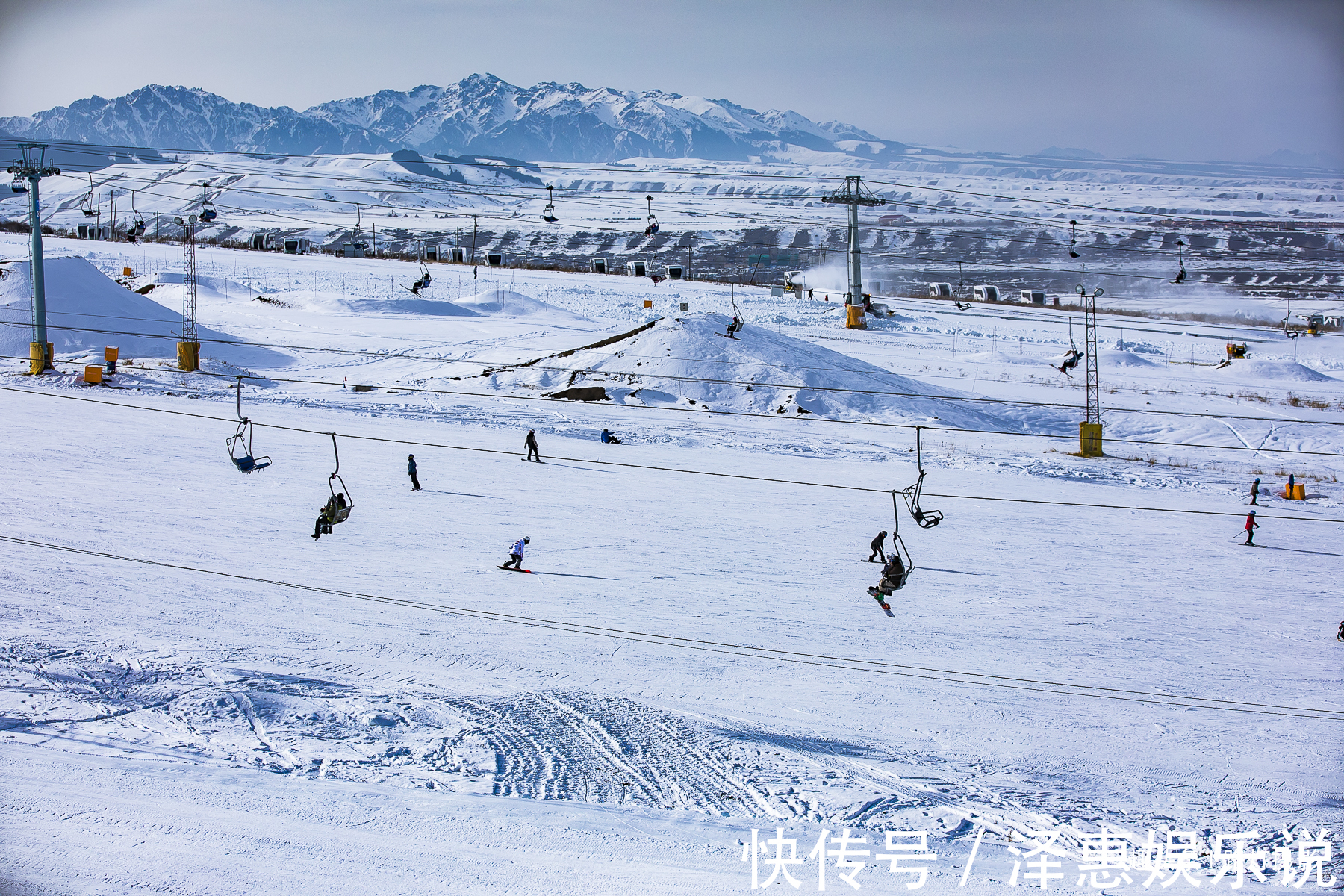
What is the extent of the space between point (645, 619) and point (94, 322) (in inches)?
1454

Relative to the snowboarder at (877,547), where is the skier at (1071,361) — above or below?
above

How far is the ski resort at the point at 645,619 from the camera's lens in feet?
34.6

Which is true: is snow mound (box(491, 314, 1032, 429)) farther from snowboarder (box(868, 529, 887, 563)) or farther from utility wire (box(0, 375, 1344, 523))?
snowboarder (box(868, 529, 887, 563))

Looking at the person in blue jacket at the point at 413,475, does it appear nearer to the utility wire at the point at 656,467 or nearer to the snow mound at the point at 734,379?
the utility wire at the point at 656,467

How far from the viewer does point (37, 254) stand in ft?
112

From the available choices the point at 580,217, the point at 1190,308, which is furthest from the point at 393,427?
the point at 580,217

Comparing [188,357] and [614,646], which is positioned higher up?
[188,357]

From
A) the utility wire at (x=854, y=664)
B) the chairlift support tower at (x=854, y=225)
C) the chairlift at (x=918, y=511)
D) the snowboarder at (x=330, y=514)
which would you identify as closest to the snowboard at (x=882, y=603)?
the utility wire at (x=854, y=664)

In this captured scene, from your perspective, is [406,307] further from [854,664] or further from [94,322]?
[854,664]

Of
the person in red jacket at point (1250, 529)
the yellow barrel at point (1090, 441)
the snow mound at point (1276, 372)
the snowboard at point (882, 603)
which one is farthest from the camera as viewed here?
the snow mound at point (1276, 372)

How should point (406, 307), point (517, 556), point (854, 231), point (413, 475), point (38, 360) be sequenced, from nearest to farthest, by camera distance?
point (517, 556) < point (413, 475) < point (38, 360) < point (406, 307) < point (854, 231)

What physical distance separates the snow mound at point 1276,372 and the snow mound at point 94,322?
1809 inches

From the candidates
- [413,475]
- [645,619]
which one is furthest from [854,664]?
[413,475]

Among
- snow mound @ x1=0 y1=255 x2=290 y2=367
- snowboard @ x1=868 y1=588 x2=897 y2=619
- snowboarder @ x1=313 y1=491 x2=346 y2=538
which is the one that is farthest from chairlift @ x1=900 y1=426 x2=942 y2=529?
snow mound @ x1=0 y1=255 x2=290 y2=367
